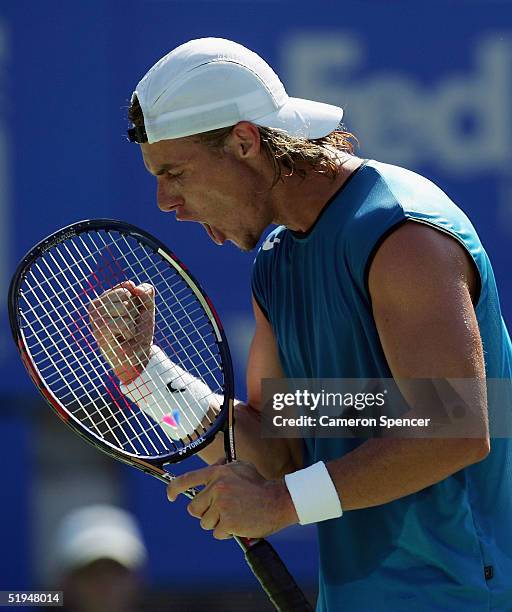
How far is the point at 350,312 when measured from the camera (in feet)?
7.52

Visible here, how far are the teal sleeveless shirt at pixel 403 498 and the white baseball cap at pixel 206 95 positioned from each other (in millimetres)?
214

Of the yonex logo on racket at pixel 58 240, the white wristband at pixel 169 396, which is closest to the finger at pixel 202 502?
the white wristband at pixel 169 396

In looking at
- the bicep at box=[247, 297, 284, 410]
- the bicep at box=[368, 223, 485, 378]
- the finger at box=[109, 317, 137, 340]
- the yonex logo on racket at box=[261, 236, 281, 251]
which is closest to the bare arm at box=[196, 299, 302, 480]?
the bicep at box=[247, 297, 284, 410]

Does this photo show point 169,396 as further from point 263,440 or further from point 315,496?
point 315,496

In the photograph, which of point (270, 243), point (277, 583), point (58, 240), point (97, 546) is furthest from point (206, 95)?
point (97, 546)

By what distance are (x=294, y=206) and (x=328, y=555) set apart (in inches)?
25.4

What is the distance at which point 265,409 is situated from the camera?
2.69 meters

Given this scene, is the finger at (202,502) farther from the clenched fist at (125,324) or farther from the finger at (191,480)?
the clenched fist at (125,324)

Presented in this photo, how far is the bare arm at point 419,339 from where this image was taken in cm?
211

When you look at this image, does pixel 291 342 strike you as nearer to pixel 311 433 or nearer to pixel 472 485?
pixel 311 433

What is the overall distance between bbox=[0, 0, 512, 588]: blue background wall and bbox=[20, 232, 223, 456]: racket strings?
245 millimetres

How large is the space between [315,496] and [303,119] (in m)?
0.72

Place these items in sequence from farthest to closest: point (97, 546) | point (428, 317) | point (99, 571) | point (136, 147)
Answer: point (136, 147), point (97, 546), point (99, 571), point (428, 317)

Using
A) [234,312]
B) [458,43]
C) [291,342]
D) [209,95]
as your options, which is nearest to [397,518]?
[291,342]
